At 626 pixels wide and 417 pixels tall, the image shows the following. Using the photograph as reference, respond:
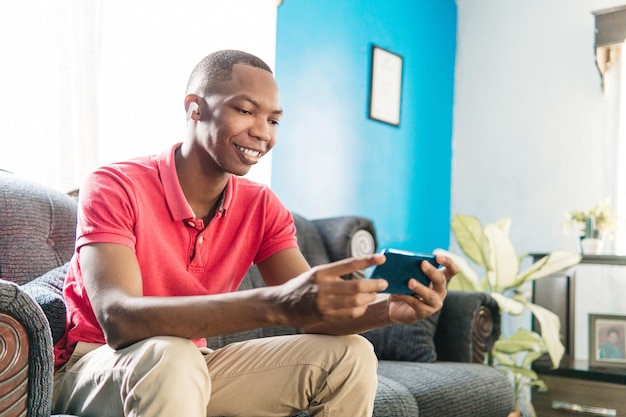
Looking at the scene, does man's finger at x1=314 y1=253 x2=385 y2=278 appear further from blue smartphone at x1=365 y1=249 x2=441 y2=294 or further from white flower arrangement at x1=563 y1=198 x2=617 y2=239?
white flower arrangement at x1=563 y1=198 x2=617 y2=239

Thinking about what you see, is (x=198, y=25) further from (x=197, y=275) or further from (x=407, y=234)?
(x=407, y=234)

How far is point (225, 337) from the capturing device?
79.2 inches

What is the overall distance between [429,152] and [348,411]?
2.99 metres

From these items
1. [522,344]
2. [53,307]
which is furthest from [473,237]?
[53,307]

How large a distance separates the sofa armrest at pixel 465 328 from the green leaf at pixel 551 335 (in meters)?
0.49

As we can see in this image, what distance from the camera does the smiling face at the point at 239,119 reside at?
1324 millimetres

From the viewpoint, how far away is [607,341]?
2.93 m

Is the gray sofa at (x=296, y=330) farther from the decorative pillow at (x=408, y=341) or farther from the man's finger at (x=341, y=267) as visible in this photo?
the man's finger at (x=341, y=267)

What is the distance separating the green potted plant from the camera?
9.35 ft

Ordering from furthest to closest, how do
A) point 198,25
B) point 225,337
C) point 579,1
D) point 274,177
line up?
point 579,1
point 274,177
point 198,25
point 225,337

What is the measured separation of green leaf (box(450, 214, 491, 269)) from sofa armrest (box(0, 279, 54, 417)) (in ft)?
7.54

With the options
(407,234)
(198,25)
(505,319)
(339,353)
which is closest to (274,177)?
(198,25)

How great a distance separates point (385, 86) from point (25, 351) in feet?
9.60

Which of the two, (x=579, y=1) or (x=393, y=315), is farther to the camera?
(x=579, y=1)
